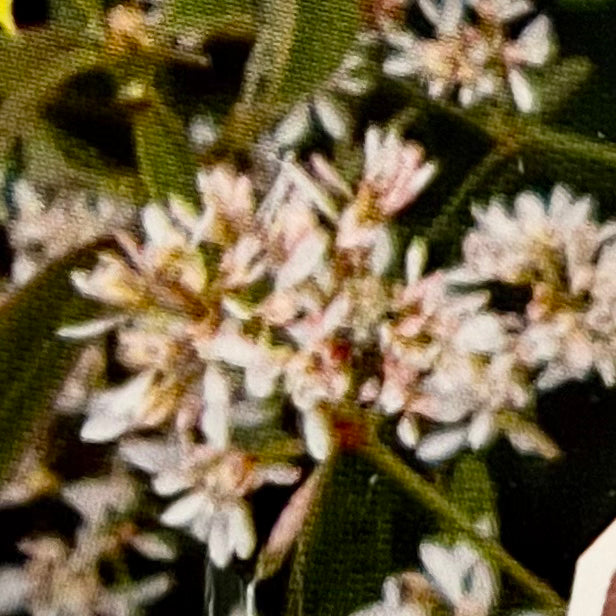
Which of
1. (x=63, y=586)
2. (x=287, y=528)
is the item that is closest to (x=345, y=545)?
(x=287, y=528)

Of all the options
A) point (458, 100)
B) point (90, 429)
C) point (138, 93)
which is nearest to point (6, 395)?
point (90, 429)

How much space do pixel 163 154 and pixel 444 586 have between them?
0.81ft

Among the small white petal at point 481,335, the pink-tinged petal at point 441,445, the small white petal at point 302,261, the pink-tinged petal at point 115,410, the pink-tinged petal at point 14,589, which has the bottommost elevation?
the pink-tinged petal at point 14,589

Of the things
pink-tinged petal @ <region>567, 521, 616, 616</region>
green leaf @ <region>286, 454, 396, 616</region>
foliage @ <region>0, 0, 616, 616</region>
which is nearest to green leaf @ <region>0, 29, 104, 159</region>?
foliage @ <region>0, 0, 616, 616</region>

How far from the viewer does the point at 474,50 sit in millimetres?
530

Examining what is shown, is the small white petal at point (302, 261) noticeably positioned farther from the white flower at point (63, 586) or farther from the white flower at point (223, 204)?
the white flower at point (63, 586)

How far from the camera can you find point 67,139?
48 centimetres

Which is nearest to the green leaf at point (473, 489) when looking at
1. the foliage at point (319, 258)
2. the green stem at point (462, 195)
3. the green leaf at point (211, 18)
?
the foliage at point (319, 258)

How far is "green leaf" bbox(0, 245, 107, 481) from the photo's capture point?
0.46 metres

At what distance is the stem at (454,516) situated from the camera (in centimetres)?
51

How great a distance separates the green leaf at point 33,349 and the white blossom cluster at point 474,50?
191mm

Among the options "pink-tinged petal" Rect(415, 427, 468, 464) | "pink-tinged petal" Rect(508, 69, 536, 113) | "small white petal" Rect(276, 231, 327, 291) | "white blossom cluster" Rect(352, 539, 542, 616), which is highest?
"pink-tinged petal" Rect(508, 69, 536, 113)

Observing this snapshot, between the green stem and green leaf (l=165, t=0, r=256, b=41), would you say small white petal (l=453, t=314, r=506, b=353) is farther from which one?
green leaf (l=165, t=0, r=256, b=41)

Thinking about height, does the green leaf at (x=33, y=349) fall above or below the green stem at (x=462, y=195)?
below
